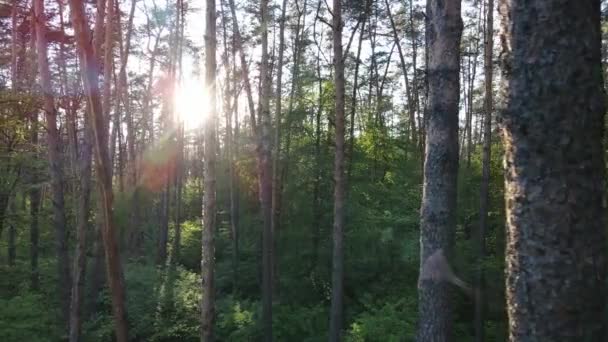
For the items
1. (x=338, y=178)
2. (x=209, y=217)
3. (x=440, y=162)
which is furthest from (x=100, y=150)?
(x=338, y=178)

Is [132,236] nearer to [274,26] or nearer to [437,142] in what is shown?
[274,26]

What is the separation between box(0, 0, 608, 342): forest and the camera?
1.40m

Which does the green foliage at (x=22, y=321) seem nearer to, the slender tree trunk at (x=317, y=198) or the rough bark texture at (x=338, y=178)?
the rough bark texture at (x=338, y=178)

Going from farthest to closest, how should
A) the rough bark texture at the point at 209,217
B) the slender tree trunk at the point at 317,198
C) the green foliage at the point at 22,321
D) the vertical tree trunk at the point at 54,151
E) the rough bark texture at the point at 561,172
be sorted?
the slender tree trunk at the point at 317,198 → the vertical tree trunk at the point at 54,151 → the green foliage at the point at 22,321 → the rough bark texture at the point at 209,217 → the rough bark texture at the point at 561,172

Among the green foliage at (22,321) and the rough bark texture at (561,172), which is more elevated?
the rough bark texture at (561,172)

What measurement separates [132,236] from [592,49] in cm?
2189

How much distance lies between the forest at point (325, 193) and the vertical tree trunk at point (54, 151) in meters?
0.06

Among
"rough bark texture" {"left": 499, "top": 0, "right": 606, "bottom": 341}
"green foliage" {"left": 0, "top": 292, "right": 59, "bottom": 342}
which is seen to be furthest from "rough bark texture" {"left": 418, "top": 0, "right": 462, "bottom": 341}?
"green foliage" {"left": 0, "top": 292, "right": 59, "bottom": 342}

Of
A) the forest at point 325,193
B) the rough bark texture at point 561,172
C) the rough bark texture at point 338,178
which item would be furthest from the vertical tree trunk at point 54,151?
the rough bark texture at point 561,172

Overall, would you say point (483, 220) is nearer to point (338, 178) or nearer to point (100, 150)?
point (338, 178)

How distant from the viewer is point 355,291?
13961 millimetres

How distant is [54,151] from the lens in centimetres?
1045

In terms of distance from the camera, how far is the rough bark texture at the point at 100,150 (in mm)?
5562

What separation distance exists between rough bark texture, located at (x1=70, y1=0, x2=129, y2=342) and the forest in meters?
0.03
